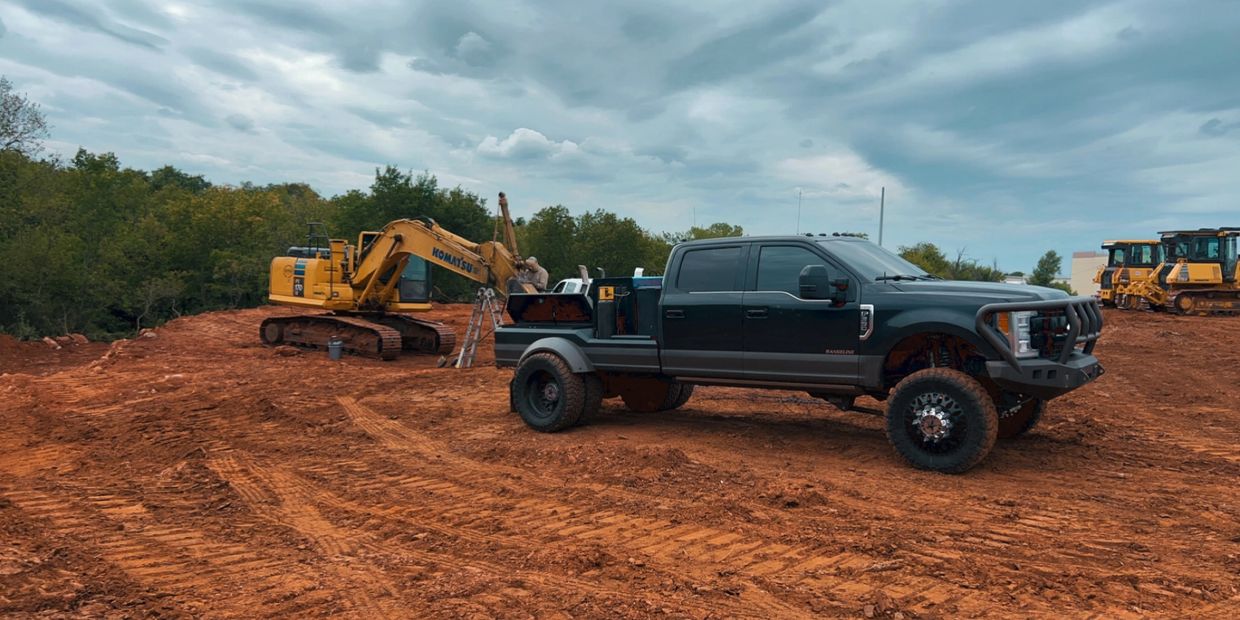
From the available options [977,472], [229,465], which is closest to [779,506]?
[977,472]

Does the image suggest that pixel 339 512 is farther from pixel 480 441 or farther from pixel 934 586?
pixel 934 586

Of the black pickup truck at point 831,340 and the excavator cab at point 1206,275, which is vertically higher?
the excavator cab at point 1206,275

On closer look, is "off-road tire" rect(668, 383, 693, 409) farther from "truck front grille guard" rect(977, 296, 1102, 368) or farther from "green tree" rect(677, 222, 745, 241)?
"green tree" rect(677, 222, 745, 241)

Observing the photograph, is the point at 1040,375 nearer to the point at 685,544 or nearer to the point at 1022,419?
the point at 1022,419

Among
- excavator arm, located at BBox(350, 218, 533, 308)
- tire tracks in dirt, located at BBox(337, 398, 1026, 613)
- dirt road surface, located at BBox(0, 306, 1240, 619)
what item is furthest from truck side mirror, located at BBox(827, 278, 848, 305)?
excavator arm, located at BBox(350, 218, 533, 308)

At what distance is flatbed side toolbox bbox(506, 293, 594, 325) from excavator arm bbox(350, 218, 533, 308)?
5105mm

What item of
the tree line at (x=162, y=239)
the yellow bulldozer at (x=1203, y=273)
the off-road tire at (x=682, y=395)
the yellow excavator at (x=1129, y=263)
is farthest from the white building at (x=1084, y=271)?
the off-road tire at (x=682, y=395)

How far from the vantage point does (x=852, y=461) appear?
708 cm

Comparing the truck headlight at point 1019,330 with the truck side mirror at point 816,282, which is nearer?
the truck headlight at point 1019,330

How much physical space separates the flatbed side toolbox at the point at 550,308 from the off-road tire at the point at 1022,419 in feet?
14.9

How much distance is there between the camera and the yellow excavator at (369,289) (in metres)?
16.9

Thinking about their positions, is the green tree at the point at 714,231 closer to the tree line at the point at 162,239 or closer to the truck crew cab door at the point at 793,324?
the tree line at the point at 162,239

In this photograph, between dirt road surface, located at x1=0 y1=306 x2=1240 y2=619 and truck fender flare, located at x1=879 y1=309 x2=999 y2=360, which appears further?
truck fender flare, located at x1=879 y1=309 x2=999 y2=360

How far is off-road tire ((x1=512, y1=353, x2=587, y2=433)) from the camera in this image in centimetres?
859
